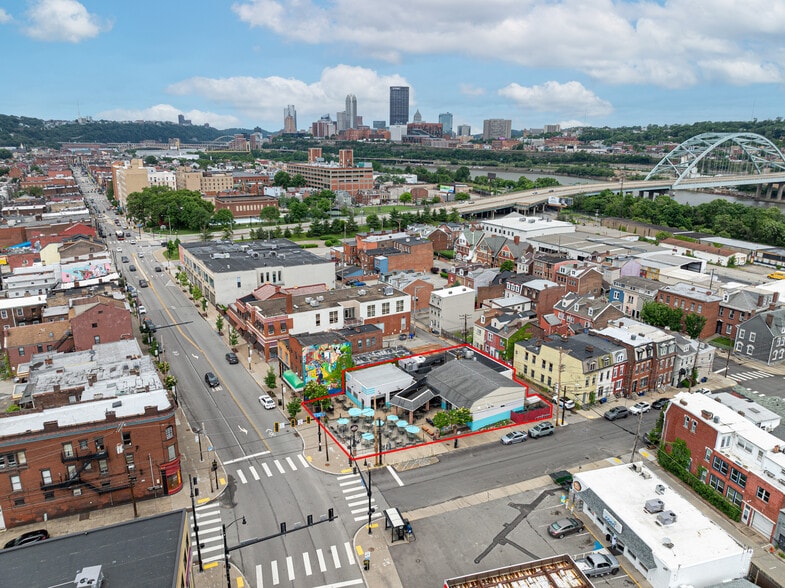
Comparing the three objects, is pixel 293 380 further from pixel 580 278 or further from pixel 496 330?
pixel 580 278

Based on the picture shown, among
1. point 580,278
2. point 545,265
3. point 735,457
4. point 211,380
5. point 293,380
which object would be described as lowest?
point 211,380

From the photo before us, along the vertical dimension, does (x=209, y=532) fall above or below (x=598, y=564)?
below

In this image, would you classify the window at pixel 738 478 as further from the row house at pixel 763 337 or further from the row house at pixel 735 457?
the row house at pixel 763 337

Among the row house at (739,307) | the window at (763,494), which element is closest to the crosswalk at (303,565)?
the window at (763,494)

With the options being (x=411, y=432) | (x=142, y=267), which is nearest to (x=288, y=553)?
(x=411, y=432)

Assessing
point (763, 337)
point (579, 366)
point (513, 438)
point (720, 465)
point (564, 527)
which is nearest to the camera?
point (564, 527)

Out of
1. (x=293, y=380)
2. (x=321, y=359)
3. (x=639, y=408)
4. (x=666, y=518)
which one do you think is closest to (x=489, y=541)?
(x=666, y=518)

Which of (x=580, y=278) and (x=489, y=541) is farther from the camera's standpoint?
(x=580, y=278)
